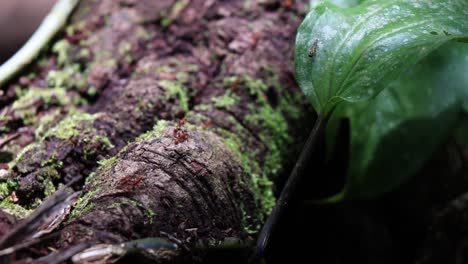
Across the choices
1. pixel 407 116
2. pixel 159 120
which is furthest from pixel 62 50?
pixel 407 116

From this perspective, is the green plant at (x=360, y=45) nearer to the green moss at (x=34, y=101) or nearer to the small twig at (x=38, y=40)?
the green moss at (x=34, y=101)

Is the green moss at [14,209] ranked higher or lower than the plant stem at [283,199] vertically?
higher

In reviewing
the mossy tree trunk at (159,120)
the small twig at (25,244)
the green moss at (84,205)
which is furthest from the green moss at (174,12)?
the small twig at (25,244)

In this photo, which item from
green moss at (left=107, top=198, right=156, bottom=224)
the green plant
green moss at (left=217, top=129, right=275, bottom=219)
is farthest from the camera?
green moss at (left=217, top=129, right=275, bottom=219)

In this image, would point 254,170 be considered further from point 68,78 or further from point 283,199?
point 68,78

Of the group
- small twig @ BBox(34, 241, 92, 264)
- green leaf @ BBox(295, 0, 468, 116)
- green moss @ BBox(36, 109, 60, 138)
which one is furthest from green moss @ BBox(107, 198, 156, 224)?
green moss @ BBox(36, 109, 60, 138)

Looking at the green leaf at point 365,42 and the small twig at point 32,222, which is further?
the green leaf at point 365,42

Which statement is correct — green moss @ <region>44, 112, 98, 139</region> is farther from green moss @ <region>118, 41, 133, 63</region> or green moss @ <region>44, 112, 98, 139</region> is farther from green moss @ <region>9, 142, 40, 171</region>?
green moss @ <region>118, 41, 133, 63</region>
